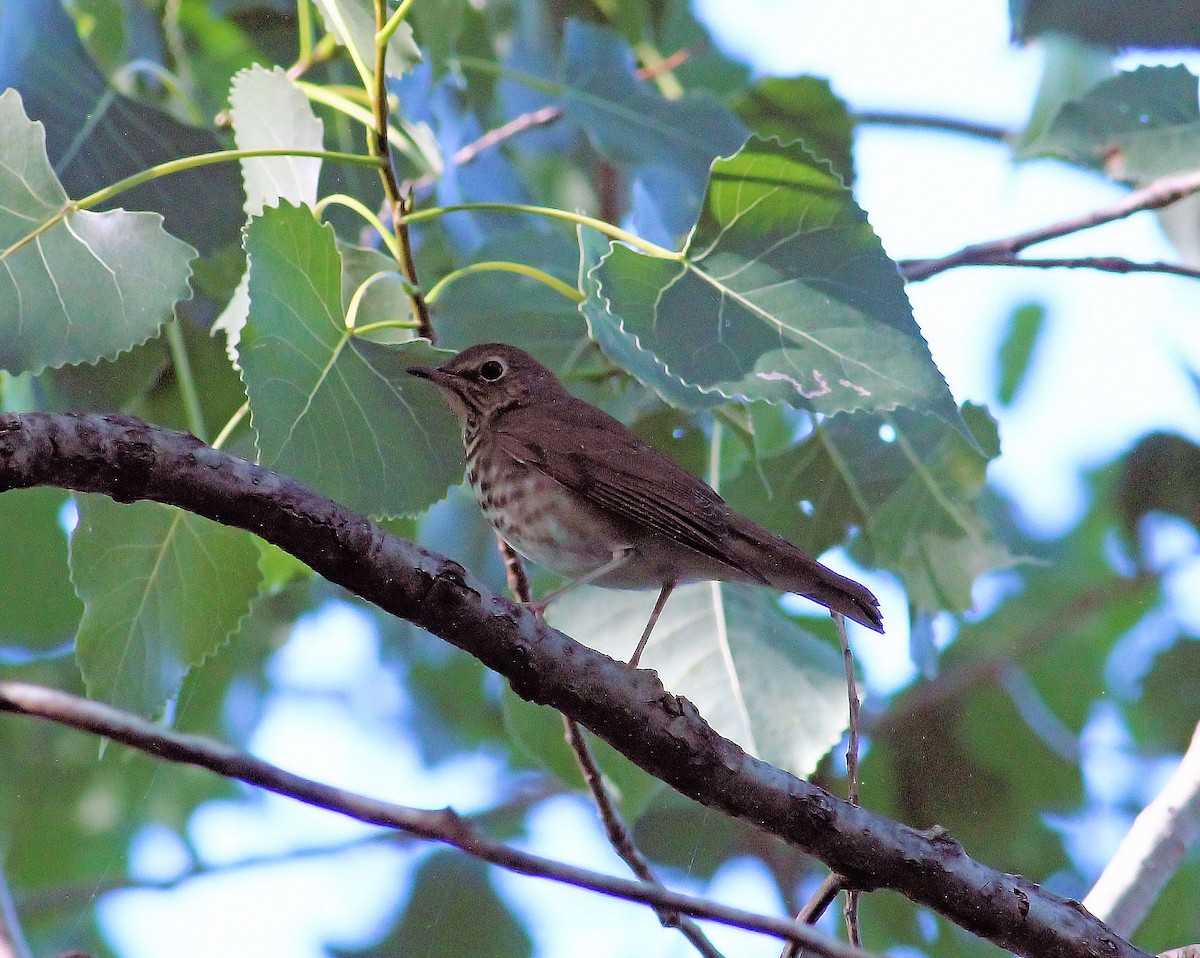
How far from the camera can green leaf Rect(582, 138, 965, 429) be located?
8.55 ft

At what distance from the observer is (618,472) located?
11.0ft

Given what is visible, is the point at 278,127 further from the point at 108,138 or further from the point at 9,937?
the point at 9,937

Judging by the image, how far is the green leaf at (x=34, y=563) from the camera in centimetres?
412

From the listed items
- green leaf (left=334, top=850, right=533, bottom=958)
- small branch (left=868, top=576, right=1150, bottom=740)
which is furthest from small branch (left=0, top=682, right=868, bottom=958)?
small branch (left=868, top=576, right=1150, bottom=740)

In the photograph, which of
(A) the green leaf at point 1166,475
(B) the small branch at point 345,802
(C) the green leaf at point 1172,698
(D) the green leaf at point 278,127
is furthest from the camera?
(C) the green leaf at point 1172,698

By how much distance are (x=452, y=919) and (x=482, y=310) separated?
355 centimetres

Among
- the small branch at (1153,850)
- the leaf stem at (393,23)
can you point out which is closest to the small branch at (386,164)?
the leaf stem at (393,23)

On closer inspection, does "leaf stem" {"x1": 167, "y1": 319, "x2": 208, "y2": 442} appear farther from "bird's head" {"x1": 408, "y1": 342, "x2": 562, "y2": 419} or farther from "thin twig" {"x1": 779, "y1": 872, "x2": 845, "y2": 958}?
"thin twig" {"x1": 779, "y1": 872, "x2": 845, "y2": 958}

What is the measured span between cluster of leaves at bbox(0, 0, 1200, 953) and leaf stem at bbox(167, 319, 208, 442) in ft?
0.06

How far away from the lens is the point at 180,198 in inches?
126

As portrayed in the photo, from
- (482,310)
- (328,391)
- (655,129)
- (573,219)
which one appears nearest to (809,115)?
(655,129)

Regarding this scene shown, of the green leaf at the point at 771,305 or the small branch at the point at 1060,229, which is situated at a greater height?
the small branch at the point at 1060,229

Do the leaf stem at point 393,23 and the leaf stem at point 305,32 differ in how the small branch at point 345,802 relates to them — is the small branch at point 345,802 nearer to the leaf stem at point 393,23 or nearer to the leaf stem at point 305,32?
the leaf stem at point 393,23

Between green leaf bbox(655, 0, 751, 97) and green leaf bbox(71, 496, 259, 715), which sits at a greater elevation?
green leaf bbox(655, 0, 751, 97)
